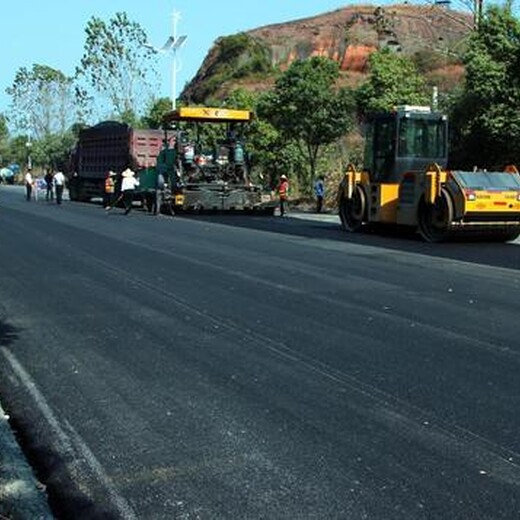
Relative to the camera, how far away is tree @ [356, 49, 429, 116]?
116 feet

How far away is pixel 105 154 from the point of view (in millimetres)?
39625

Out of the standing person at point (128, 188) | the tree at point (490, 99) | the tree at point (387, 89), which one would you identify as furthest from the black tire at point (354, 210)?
the tree at point (387, 89)

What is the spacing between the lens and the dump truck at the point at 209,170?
2995 cm

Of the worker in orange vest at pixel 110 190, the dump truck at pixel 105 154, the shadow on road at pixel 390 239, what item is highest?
the dump truck at pixel 105 154

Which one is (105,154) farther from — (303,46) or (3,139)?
(3,139)

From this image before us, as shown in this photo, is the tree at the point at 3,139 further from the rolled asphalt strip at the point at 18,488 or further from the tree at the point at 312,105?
the rolled asphalt strip at the point at 18,488

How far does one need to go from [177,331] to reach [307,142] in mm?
27522

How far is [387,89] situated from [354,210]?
575 inches

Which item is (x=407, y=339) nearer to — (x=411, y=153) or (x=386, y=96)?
(x=411, y=153)

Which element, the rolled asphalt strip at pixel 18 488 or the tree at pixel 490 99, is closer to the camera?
the rolled asphalt strip at pixel 18 488

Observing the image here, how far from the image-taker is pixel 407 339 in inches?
342

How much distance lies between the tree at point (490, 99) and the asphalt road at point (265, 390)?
14.1m

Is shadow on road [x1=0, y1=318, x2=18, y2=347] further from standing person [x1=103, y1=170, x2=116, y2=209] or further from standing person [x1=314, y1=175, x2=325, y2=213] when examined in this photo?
standing person [x1=103, y1=170, x2=116, y2=209]

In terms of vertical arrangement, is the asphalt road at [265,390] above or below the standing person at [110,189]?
below
